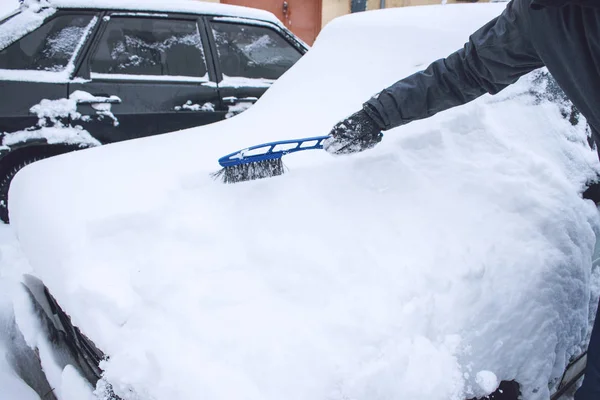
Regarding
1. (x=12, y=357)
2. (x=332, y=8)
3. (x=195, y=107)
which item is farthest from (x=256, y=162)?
(x=332, y=8)

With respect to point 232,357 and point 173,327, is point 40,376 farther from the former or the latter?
point 232,357

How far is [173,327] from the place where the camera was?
1.01 metres

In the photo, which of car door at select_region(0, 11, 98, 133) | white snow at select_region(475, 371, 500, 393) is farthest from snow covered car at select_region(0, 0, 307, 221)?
white snow at select_region(475, 371, 500, 393)

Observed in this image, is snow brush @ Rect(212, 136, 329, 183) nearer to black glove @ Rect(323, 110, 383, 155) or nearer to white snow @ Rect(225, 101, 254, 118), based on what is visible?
black glove @ Rect(323, 110, 383, 155)

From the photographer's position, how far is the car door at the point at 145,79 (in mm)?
3008

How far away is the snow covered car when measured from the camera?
2830mm

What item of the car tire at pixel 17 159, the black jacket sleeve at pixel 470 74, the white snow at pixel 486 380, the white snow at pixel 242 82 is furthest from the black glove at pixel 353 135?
the car tire at pixel 17 159

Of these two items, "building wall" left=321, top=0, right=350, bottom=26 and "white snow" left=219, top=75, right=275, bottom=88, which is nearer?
"white snow" left=219, top=75, right=275, bottom=88

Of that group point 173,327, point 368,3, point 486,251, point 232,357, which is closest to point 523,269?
point 486,251

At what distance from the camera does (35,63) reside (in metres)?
2.87

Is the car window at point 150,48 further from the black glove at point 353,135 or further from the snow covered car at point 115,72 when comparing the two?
the black glove at point 353,135

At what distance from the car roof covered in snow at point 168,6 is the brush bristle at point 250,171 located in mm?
2338

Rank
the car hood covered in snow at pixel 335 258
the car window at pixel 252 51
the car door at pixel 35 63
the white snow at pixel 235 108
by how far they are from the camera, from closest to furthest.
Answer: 1. the car hood covered in snow at pixel 335 258
2. the car door at pixel 35 63
3. the white snow at pixel 235 108
4. the car window at pixel 252 51

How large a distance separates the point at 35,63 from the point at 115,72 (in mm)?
518
